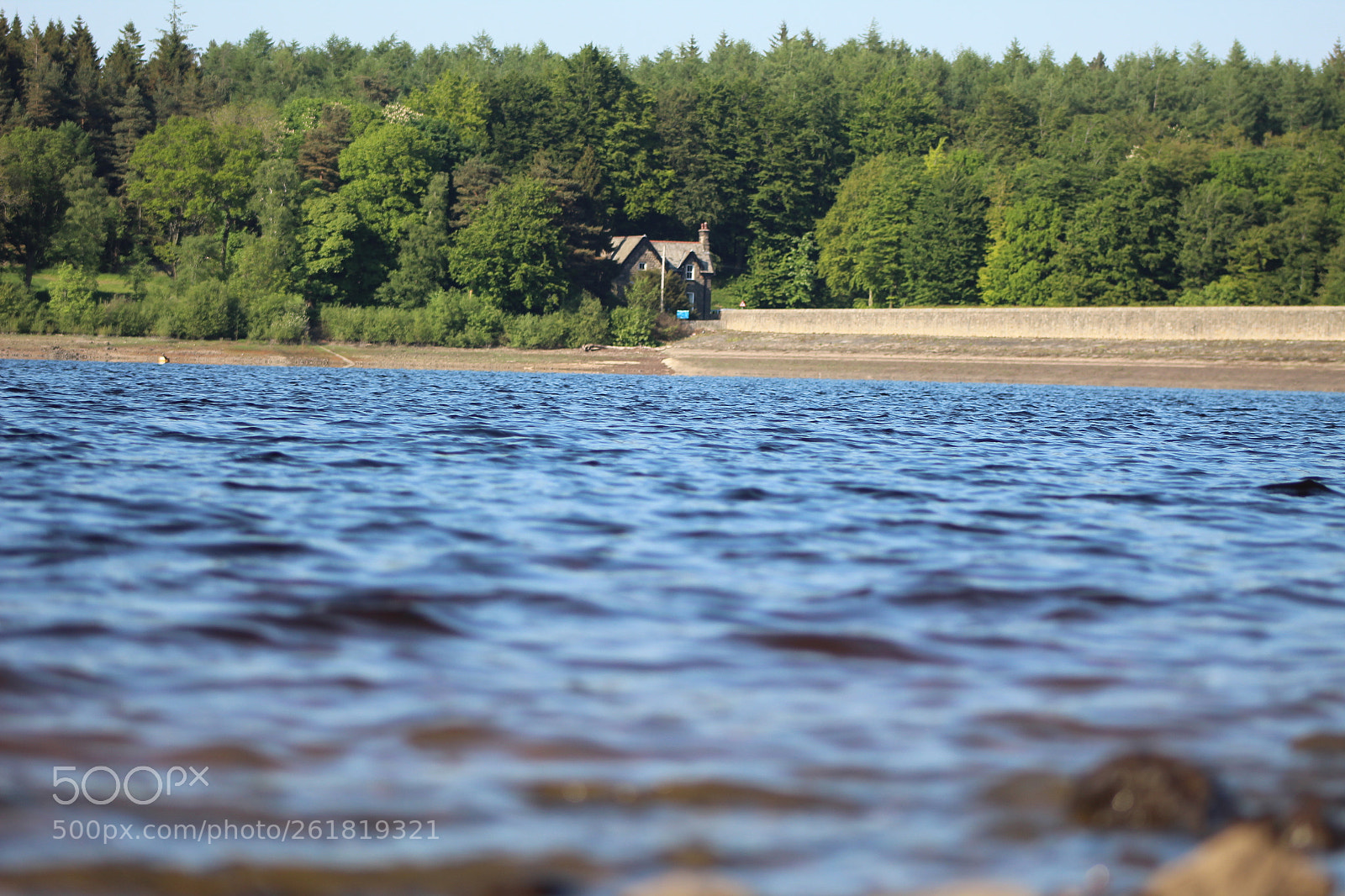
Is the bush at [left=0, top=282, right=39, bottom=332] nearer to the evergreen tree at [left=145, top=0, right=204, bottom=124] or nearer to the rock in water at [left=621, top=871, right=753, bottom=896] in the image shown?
the evergreen tree at [left=145, top=0, right=204, bottom=124]

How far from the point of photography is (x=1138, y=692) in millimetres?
5340

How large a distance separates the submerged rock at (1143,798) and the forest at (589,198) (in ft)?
211

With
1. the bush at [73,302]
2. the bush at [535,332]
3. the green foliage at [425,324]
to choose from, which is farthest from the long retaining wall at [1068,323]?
the bush at [73,302]

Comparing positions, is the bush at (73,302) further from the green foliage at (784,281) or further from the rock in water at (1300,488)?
the rock in water at (1300,488)

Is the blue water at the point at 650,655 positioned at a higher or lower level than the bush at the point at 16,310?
lower

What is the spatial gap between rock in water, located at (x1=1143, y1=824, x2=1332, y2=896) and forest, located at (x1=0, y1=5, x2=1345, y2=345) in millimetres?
65105

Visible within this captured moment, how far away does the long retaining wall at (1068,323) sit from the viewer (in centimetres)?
5662

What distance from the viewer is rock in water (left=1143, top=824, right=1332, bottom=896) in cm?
307

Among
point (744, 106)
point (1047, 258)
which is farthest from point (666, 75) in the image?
point (1047, 258)

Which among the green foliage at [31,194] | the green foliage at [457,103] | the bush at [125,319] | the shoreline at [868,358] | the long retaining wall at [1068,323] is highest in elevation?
the green foliage at [457,103]
